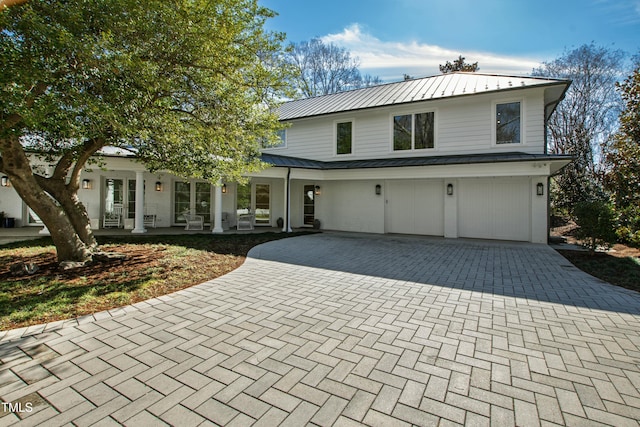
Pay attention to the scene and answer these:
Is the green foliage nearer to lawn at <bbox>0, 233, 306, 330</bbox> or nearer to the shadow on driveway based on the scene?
lawn at <bbox>0, 233, 306, 330</bbox>

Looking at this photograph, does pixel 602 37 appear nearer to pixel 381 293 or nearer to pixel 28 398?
pixel 381 293

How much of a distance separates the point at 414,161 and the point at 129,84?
9.60 m

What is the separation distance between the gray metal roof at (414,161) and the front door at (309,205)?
1.55 m

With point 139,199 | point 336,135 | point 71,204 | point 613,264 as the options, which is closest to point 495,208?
point 613,264

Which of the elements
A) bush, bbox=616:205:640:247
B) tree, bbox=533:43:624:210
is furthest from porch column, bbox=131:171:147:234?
tree, bbox=533:43:624:210

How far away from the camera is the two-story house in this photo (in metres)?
10.8

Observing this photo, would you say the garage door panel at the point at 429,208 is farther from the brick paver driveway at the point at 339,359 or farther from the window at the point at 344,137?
the brick paver driveway at the point at 339,359

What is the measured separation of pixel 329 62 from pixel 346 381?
28.2 meters

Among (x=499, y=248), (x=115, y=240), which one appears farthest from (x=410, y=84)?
(x=115, y=240)

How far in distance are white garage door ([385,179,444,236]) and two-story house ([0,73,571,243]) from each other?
0.04 metres

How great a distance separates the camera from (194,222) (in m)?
13.4

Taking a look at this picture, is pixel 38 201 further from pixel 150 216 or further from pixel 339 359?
pixel 150 216

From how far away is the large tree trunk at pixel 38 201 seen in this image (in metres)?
5.48

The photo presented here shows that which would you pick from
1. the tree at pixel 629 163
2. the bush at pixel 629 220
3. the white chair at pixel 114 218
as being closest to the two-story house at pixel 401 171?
the white chair at pixel 114 218
